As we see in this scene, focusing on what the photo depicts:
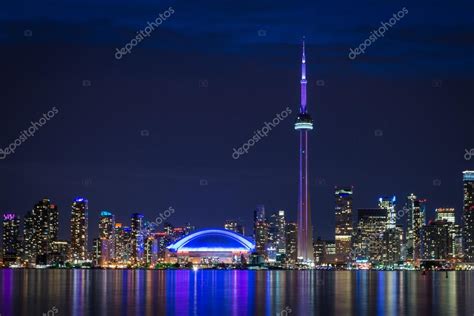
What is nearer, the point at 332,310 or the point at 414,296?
the point at 332,310

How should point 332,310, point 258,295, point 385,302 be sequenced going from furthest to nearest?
point 258,295, point 385,302, point 332,310

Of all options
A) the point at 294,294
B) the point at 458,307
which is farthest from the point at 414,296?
the point at 458,307

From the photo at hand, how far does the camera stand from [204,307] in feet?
285

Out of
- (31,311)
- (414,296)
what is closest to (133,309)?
(31,311)

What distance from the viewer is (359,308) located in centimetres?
8738

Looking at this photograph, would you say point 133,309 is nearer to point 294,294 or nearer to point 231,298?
point 231,298

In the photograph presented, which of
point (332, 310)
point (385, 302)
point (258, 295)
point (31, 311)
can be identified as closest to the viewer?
point (31, 311)

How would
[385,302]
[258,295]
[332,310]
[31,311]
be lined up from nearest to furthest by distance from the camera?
[31,311]
[332,310]
[385,302]
[258,295]

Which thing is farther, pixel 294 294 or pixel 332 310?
pixel 294 294

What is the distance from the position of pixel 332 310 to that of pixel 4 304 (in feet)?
98.7

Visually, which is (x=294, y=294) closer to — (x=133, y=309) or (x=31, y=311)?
(x=133, y=309)

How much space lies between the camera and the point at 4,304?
87.1m

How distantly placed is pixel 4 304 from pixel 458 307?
42288mm

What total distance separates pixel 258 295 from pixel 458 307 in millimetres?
27332
